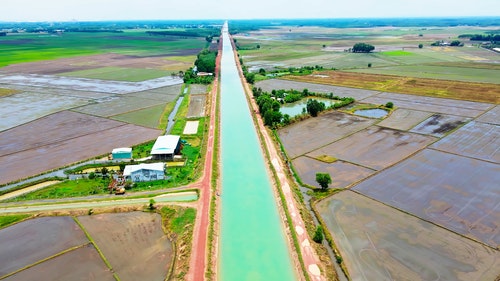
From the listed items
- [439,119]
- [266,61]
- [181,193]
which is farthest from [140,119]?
[266,61]

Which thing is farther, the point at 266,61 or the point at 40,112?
the point at 266,61

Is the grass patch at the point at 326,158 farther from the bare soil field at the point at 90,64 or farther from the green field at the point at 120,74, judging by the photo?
the bare soil field at the point at 90,64

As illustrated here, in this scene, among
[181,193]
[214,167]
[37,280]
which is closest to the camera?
[37,280]

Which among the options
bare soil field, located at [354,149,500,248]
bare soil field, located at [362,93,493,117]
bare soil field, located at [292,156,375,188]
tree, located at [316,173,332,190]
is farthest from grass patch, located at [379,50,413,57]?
tree, located at [316,173,332,190]

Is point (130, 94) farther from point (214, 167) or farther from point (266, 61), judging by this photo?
point (266, 61)

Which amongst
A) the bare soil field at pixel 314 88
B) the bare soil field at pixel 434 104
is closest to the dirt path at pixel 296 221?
the bare soil field at pixel 314 88

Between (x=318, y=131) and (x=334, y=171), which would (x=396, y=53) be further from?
(x=334, y=171)

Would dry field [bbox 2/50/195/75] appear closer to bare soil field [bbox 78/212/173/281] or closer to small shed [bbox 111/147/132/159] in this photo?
small shed [bbox 111/147/132/159]
